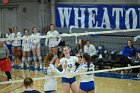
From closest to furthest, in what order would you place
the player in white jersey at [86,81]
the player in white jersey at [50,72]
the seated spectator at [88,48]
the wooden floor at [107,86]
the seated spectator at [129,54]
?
the player in white jersey at [50,72] → the player in white jersey at [86,81] → the wooden floor at [107,86] → the seated spectator at [129,54] → the seated spectator at [88,48]

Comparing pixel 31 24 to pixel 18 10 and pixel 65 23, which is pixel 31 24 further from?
pixel 65 23

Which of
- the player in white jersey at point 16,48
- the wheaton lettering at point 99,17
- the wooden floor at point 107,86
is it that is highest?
the wheaton lettering at point 99,17

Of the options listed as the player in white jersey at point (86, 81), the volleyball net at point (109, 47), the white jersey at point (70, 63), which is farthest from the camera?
the volleyball net at point (109, 47)

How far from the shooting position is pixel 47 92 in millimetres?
7703

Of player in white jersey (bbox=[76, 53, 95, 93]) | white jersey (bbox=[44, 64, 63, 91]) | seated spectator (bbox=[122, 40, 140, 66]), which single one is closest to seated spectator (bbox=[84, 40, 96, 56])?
seated spectator (bbox=[122, 40, 140, 66])

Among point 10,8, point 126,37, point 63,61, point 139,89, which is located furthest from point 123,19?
point 63,61

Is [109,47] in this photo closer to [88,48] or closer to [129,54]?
[88,48]

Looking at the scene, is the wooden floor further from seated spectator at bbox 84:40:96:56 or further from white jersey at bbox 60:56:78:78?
white jersey at bbox 60:56:78:78

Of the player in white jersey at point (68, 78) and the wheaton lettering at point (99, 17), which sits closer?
the player in white jersey at point (68, 78)

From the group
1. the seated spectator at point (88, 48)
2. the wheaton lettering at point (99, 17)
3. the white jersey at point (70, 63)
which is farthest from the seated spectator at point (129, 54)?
the white jersey at point (70, 63)

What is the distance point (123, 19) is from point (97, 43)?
1.67m

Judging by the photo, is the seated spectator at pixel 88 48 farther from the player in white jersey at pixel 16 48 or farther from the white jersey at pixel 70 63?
the white jersey at pixel 70 63

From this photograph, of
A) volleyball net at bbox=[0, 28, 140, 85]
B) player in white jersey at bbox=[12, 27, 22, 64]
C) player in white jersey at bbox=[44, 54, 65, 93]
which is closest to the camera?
player in white jersey at bbox=[44, 54, 65, 93]

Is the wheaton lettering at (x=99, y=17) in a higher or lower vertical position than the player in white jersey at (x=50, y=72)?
higher
